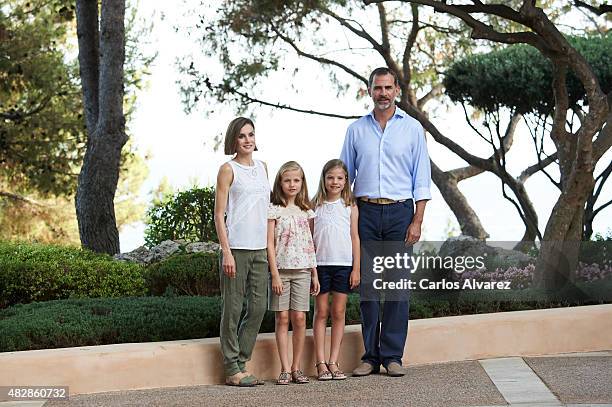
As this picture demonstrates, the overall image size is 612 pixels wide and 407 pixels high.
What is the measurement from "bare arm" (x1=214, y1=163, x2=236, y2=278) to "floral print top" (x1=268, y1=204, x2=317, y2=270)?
1.03 feet

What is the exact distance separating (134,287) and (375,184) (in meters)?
3.73

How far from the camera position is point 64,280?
8.95 metres

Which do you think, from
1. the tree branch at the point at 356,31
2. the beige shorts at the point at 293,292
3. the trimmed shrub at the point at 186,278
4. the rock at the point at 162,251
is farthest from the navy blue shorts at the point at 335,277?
the tree branch at the point at 356,31

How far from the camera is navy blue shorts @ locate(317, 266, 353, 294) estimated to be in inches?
245

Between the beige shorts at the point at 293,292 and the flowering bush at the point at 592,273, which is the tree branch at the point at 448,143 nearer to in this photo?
the flowering bush at the point at 592,273

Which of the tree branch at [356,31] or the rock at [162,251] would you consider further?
the tree branch at [356,31]

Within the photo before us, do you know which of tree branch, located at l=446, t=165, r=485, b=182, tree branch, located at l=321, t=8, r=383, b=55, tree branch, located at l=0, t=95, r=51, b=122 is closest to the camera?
tree branch, located at l=321, t=8, r=383, b=55

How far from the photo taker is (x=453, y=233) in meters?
20.0

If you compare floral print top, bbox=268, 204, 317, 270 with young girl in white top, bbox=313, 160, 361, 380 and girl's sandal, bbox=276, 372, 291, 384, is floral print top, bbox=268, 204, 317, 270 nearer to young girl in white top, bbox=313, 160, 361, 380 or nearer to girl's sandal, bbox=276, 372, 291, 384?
young girl in white top, bbox=313, 160, 361, 380

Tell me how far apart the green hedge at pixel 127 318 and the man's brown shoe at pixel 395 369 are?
1.14 metres

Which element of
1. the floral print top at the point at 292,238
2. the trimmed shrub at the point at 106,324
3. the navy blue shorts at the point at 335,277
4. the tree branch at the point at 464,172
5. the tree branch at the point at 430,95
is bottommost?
the trimmed shrub at the point at 106,324

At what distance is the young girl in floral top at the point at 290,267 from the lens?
6.10 meters

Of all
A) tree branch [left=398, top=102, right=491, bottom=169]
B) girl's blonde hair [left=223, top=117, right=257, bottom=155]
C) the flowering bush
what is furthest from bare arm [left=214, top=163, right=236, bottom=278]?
tree branch [left=398, top=102, right=491, bottom=169]

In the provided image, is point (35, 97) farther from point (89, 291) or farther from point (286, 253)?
point (286, 253)
